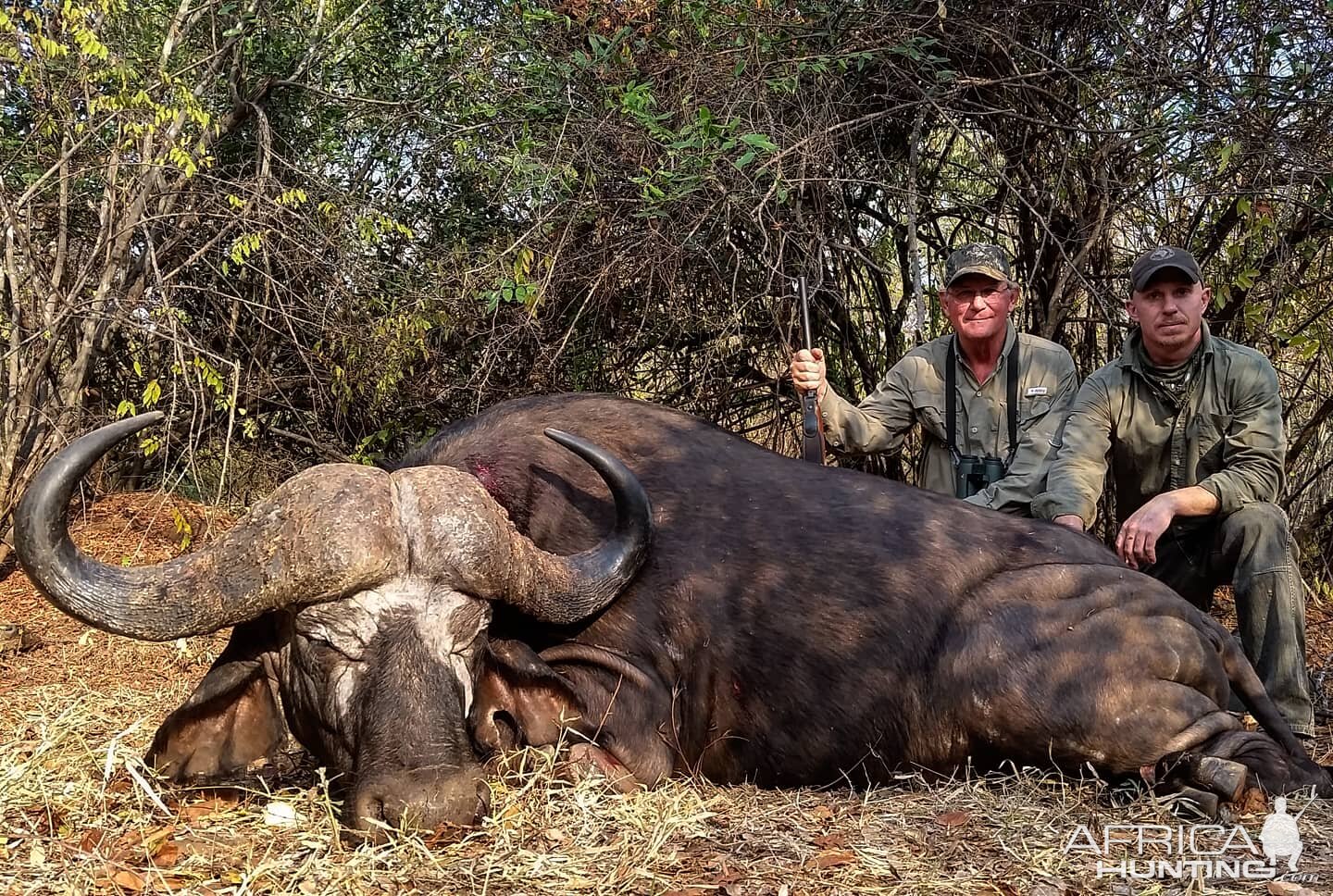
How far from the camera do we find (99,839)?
9.67 feet

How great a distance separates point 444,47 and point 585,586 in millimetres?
4193

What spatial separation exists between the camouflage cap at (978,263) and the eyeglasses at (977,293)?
0.04 metres

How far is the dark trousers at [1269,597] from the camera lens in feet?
14.4

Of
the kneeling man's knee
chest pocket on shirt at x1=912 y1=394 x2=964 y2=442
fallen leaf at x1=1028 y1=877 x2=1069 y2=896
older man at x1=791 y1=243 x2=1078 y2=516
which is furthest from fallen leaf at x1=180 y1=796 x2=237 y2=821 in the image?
the kneeling man's knee

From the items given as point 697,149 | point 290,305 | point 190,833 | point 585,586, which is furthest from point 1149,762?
point 290,305

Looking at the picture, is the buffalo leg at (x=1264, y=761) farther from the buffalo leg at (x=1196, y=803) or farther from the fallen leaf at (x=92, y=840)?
the fallen leaf at (x=92, y=840)

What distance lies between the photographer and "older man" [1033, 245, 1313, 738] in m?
4.43

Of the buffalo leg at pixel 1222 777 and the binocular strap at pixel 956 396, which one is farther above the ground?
the binocular strap at pixel 956 396

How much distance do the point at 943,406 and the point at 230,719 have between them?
3564 millimetres

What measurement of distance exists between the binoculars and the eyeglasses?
0.74m

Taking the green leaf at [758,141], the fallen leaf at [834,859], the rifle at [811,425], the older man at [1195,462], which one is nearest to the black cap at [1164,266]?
the older man at [1195,462]

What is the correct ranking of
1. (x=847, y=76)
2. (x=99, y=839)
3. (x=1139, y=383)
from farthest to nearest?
(x=847, y=76) < (x=1139, y=383) < (x=99, y=839)

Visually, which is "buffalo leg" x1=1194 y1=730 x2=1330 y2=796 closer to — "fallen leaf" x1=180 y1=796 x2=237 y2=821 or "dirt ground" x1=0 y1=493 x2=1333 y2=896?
"dirt ground" x1=0 y1=493 x2=1333 y2=896

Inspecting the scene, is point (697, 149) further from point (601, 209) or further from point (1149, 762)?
point (1149, 762)
